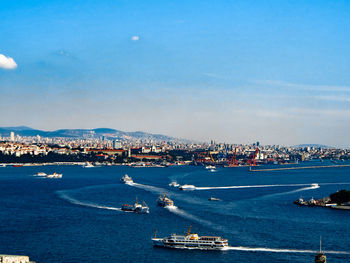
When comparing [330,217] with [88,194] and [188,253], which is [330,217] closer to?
[188,253]

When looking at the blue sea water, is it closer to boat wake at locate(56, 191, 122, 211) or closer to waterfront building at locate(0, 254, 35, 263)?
boat wake at locate(56, 191, 122, 211)

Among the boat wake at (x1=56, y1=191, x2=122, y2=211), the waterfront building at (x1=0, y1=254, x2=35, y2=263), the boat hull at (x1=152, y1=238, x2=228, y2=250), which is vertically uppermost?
the boat wake at (x1=56, y1=191, x2=122, y2=211)

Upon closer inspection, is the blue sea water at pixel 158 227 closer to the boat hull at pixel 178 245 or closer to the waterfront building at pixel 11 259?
the boat hull at pixel 178 245

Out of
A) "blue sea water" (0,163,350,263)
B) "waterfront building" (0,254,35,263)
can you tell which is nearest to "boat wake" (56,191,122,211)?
"blue sea water" (0,163,350,263)

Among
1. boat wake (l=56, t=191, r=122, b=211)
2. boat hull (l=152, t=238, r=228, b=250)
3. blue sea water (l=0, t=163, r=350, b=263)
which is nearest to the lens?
blue sea water (l=0, t=163, r=350, b=263)

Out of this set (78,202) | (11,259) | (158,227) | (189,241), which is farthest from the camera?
(78,202)

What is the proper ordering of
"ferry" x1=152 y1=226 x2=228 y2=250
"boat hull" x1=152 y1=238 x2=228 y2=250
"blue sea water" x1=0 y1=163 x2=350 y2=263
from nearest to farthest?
"blue sea water" x1=0 y1=163 x2=350 y2=263 < "ferry" x1=152 y1=226 x2=228 y2=250 < "boat hull" x1=152 y1=238 x2=228 y2=250

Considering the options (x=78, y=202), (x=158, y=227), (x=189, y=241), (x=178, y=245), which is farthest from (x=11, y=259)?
(x=78, y=202)

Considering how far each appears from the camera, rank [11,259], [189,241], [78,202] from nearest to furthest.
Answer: [11,259], [189,241], [78,202]

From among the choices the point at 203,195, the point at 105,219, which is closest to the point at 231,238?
the point at 105,219

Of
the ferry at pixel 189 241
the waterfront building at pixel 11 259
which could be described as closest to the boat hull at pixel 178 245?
the ferry at pixel 189 241

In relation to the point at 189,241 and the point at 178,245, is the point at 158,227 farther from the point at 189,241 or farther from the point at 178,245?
the point at 189,241
